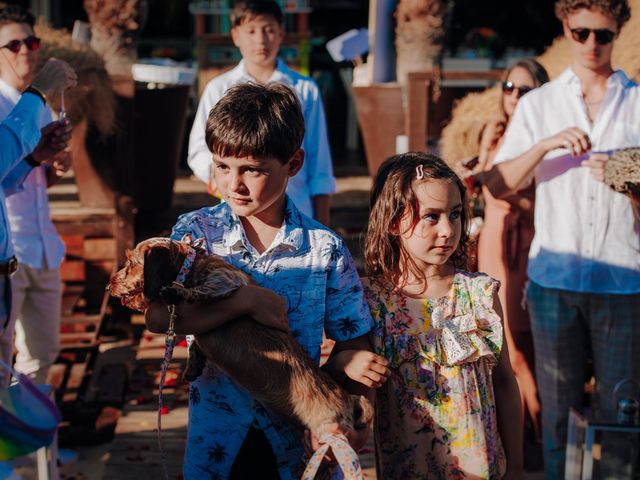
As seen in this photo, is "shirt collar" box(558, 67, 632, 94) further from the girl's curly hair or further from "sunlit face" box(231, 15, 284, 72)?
"sunlit face" box(231, 15, 284, 72)

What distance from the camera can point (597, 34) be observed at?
12.0 ft

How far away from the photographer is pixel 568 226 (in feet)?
12.2

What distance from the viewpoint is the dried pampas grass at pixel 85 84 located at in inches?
258

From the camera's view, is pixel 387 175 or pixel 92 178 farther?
pixel 92 178

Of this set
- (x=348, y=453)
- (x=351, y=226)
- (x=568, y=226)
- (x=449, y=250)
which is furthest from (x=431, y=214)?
(x=351, y=226)

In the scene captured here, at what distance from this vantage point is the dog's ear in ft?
6.99

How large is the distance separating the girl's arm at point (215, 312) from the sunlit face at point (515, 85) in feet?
9.77

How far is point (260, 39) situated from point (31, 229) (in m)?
1.50

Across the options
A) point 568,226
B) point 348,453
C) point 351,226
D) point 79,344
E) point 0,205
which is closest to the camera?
point 348,453

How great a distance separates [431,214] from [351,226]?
487cm

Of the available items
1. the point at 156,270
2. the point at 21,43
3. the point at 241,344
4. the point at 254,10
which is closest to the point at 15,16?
the point at 21,43

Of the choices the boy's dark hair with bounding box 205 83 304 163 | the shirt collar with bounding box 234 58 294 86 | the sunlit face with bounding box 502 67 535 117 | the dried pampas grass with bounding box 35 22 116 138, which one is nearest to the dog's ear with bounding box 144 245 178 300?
the boy's dark hair with bounding box 205 83 304 163

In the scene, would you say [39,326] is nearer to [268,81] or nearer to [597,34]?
[268,81]

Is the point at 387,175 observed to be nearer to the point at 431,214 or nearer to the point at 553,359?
the point at 431,214
